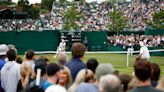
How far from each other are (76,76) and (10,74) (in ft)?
7.99

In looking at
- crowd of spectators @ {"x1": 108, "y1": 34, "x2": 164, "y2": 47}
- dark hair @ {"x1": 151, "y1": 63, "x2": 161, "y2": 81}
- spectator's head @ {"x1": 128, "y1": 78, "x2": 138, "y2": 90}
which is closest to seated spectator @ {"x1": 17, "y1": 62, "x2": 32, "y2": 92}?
dark hair @ {"x1": 151, "y1": 63, "x2": 161, "y2": 81}

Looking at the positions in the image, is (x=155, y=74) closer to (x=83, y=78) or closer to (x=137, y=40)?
(x=83, y=78)

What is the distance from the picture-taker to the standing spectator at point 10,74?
11.6 meters

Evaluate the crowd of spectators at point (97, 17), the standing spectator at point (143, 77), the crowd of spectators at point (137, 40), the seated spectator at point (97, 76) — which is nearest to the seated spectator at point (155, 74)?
the seated spectator at point (97, 76)

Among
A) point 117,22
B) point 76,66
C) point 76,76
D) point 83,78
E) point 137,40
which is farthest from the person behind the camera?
point 117,22

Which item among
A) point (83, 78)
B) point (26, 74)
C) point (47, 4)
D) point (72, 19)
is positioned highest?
point (83, 78)

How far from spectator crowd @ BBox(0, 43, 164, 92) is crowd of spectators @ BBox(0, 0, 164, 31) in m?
55.5

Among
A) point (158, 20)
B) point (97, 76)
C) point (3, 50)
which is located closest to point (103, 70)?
point (97, 76)

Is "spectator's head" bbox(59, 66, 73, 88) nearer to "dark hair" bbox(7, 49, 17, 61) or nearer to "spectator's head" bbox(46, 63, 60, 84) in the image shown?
"spectator's head" bbox(46, 63, 60, 84)

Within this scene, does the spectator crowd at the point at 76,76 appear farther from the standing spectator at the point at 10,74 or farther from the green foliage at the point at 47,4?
the green foliage at the point at 47,4

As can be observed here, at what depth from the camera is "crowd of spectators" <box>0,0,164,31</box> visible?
235 ft

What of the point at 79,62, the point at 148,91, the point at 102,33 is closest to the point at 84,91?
the point at 148,91

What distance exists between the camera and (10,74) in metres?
11.6

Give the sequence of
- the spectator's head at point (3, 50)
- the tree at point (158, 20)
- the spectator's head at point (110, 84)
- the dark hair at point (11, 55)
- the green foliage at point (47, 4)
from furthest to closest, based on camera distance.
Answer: the green foliage at point (47, 4)
the tree at point (158, 20)
the spectator's head at point (3, 50)
the dark hair at point (11, 55)
the spectator's head at point (110, 84)
